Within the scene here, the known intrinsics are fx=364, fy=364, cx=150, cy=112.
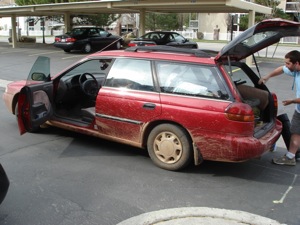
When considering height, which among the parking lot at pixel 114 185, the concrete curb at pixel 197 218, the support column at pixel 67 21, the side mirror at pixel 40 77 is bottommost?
the parking lot at pixel 114 185

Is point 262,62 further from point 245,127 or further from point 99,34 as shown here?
point 245,127

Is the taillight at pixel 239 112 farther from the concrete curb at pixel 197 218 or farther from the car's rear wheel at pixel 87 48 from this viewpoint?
the car's rear wheel at pixel 87 48

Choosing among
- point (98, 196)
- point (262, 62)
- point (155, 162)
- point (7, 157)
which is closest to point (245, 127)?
point (155, 162)

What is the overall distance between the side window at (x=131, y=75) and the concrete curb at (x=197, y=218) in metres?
1.76

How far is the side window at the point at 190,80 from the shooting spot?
14.3 feet

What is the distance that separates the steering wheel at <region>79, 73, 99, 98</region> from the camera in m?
6.19

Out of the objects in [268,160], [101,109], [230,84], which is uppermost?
[230,84]

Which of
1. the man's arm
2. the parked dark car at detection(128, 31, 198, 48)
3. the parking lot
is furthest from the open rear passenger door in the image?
the parked dark car at detection(128, 31, 198, 48)

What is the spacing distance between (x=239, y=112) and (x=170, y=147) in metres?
1.00

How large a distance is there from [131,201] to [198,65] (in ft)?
6.02

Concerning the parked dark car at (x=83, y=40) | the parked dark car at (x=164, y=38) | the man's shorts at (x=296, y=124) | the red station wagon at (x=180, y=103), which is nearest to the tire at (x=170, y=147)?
the red station wagon at (x=180, y=103)

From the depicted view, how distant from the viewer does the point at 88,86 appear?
625 centimetres

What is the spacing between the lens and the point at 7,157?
199 inches

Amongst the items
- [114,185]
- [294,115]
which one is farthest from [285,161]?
[114,185]
